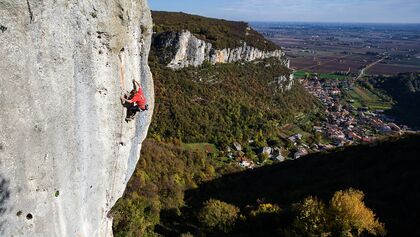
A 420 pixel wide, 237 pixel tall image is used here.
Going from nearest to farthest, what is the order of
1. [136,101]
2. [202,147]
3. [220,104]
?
1. [136,101]
2. [202,147]
3. [220,104]

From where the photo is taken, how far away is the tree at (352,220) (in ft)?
91.5

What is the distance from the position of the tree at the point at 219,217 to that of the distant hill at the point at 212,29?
69.4 meters

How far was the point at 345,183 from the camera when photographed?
143ft

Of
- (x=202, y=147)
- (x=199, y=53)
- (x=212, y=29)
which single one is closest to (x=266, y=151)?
(x=202, y=147)

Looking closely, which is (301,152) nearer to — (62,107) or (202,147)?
(202,147)

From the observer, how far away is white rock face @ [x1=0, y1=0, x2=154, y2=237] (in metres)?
10.1

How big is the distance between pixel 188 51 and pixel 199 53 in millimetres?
4301

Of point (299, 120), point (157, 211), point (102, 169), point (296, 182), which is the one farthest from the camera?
point (299, 120)

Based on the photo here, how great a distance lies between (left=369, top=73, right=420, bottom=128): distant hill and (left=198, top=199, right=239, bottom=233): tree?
108 metres

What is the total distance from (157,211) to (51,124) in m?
34.0

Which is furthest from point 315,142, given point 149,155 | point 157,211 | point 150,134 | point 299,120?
Result: point 157,211

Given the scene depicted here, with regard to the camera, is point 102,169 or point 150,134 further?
point 150,134

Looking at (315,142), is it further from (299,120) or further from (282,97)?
(282,97)

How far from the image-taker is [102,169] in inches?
566
